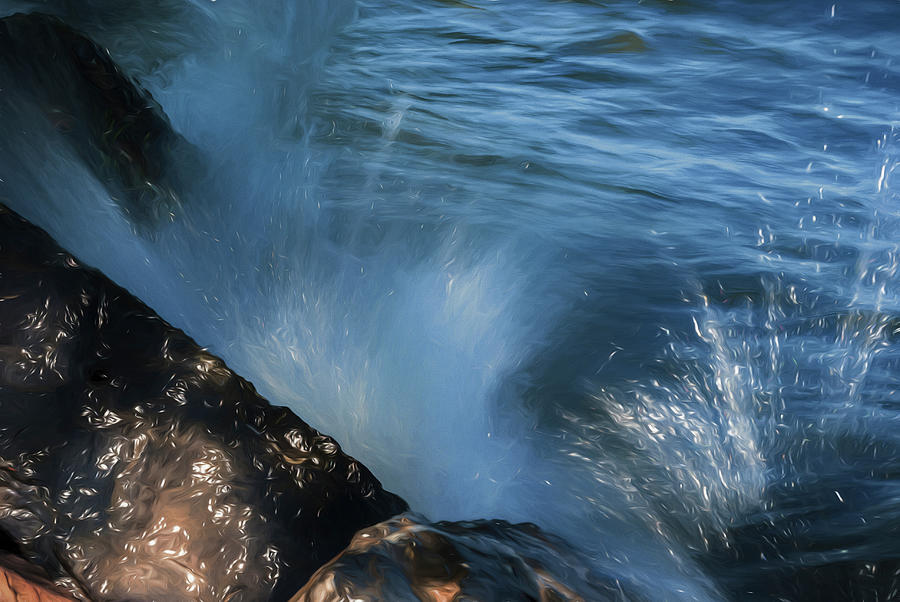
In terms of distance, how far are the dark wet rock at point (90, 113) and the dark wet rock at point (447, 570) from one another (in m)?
1.94

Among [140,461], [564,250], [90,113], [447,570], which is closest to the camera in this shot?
[447,570]

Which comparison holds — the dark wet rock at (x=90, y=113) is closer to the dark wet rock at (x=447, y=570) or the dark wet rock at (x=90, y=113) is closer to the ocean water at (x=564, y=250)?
the ocean water at (x=564, y=250)

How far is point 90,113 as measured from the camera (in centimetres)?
307

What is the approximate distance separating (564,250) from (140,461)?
208 cm

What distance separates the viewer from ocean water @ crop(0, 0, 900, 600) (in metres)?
2.50

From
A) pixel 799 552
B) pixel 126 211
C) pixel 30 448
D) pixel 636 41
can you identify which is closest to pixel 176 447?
pixel 30 448

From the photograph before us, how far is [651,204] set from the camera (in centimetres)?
351

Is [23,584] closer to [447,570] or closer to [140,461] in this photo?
[140,461]

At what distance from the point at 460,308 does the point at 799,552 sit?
1.53m

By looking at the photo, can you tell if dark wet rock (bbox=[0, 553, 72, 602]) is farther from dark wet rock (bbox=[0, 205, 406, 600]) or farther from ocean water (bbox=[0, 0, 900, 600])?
ocean water (bbox=[0, 0, 900, 600])

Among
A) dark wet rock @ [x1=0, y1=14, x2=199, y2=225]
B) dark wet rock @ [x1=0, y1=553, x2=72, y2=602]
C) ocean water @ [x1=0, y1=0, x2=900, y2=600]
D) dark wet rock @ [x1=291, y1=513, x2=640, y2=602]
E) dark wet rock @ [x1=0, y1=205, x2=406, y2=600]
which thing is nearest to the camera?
dark wet rock @ [x1=291, y1=513, x2=640, y2=602]

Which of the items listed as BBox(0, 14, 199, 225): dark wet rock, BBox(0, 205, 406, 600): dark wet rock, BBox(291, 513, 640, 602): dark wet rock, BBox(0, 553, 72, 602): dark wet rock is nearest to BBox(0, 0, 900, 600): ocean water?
BBox(0, 14, 199, 225): dark wet rock

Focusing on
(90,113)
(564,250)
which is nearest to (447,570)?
(564,250)

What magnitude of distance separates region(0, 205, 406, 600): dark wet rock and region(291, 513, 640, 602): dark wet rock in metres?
0.45
